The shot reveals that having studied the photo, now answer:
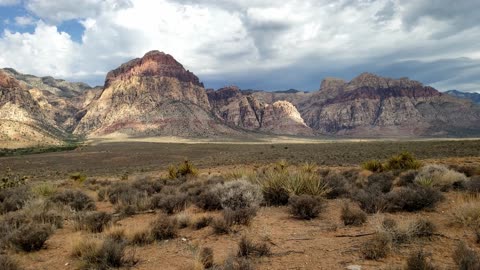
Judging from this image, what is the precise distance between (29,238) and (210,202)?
5.22m

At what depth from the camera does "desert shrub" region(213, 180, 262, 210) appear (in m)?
10.7

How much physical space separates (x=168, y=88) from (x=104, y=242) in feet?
605

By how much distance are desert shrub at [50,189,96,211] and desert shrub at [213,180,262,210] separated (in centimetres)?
549

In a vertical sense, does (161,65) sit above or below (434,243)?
above

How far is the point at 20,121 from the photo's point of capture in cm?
11838

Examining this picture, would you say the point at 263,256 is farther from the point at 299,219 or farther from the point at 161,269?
the point at 299,219

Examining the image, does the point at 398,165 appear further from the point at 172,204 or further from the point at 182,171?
the point at 172,204

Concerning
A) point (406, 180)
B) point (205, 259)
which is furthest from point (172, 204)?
point (406, 180)

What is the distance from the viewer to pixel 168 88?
186500 millimetres

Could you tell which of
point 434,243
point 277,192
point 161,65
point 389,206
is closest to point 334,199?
point 277,192

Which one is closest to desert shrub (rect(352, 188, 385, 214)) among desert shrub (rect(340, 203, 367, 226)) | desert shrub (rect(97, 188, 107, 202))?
desert shrub (rect(340, 203, 367, 226))

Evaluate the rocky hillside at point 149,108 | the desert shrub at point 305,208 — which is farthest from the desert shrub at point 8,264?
the rocky hillside at point 149,108

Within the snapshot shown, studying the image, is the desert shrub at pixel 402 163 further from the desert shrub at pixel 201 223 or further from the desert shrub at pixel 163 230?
the desert shrub at pixel 163 230

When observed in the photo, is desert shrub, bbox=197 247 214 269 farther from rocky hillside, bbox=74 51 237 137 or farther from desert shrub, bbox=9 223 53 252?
rocky hillside, bbox=74 51 237 137
